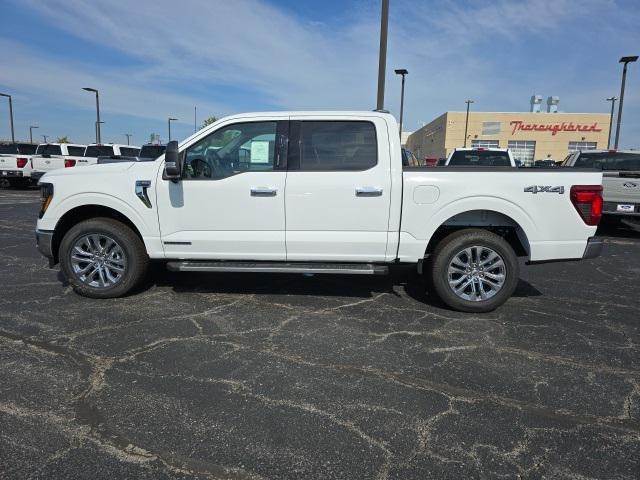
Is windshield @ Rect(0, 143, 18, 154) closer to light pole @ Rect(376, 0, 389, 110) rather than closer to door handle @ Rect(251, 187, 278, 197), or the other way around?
light pole @ Rect(376, 0, 389, 110)

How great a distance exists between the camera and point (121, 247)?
5.02 meters

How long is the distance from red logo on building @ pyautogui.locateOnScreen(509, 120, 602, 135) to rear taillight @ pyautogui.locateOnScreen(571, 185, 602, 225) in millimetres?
56657

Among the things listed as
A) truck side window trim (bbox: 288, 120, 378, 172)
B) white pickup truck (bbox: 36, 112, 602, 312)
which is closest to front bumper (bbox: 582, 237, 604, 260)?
white pickup truck (bbox: 36, 112, 602, 312)

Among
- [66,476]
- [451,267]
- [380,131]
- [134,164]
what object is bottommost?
[66,476]

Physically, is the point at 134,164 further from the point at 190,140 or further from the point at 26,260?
the point at 26,260

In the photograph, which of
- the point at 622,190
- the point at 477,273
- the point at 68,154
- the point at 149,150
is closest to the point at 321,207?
the point at 477,273

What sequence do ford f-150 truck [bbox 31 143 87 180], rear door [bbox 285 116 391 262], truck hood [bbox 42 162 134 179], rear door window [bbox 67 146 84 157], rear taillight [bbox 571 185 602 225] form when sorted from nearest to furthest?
rear taillight [bbox 571 185 602 225] → rear door [bbox 285 116 391 262] → truck hood [bbox 42 162 134 179] → ford f-150 truck [bbox 31 143 87 180] → rear door window [bbox 67 146 84 157]

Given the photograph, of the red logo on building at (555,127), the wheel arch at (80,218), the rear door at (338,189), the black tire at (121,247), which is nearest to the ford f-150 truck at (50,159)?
the wheel arch at (80,218)

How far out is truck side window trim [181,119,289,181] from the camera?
4824 mm

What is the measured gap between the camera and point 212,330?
4.29 metres

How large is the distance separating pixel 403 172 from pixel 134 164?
2.86 m

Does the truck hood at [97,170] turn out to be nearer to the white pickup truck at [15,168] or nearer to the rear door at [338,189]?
the rear door at [338,189]

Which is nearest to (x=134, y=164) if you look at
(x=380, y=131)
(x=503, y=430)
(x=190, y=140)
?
(x=190, y=140)

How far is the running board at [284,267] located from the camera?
15.6 feet
